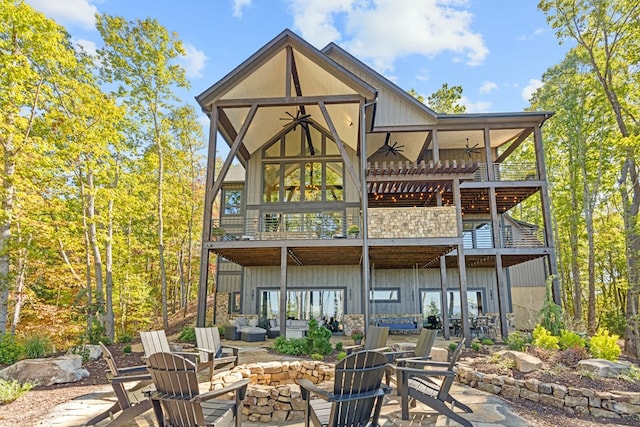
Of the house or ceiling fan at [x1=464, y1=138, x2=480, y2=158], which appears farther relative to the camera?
ceiling fan at [x1=464, y1=138, x2=480, y2=158]

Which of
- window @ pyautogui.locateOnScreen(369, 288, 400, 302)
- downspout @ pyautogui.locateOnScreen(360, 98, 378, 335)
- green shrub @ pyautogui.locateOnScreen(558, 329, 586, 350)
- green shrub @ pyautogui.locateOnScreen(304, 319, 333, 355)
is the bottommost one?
green shrub @ pyautogui.locateOnScreen(304, 319, 333, 355)

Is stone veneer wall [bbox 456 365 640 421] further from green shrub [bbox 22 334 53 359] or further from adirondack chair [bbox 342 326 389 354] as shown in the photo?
green shrub [bbox 22 334 53 359]

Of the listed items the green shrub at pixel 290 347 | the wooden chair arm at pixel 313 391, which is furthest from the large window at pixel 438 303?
the wooden chair arm at pixel 313 391

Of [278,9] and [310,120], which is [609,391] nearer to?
[310,120]

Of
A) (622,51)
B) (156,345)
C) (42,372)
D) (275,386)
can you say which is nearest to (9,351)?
(42,372)

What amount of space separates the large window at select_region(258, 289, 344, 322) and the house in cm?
4

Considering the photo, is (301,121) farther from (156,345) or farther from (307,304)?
(156,345)

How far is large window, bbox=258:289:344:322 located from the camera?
13.6 metres

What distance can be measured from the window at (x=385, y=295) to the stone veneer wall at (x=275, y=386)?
763 cm

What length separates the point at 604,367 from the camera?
5.57m

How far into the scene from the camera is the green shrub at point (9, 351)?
23.6 feet

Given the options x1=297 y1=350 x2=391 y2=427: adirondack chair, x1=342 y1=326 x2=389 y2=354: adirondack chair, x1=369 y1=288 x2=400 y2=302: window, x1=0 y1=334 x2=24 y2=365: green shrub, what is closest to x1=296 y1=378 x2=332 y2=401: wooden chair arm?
x1=297 y1=350 x2=391 y2=427: adirondack chair

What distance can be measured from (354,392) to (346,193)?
36.0 feet

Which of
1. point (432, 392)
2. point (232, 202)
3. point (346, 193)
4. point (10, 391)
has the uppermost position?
point (346, 193)
